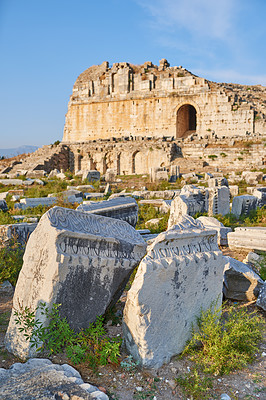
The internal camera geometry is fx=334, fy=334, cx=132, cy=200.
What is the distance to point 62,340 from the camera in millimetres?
2865

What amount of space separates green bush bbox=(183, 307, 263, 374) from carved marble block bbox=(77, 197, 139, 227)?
3.38 m

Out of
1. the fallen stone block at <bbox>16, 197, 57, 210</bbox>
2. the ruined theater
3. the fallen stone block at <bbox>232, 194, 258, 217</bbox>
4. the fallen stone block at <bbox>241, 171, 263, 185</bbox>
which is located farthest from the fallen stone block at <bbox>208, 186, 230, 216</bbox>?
the ruined theater

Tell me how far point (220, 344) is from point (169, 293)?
576mm

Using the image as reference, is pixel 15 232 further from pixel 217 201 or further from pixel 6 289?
pixel 217 201

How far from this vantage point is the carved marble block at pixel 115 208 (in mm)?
6050

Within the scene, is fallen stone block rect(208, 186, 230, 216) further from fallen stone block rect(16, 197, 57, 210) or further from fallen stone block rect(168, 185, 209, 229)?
fallen stone block rect(16, 197, 57, 210)

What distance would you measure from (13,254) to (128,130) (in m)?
22.9

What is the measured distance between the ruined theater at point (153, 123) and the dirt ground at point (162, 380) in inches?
650

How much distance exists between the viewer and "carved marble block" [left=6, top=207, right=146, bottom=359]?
279 cm

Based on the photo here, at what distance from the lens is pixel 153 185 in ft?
44.4

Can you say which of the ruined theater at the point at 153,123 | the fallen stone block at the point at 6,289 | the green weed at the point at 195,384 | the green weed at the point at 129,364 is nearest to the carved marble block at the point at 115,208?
the fallen stone block at the point at 6,289

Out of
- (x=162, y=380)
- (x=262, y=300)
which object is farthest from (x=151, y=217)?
(x=162, y=380)

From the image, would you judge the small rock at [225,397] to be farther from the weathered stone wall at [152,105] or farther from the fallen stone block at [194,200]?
the weathered stone wall at [152,105]

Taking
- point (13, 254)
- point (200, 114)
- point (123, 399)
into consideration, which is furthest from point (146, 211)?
point (200, 114)
